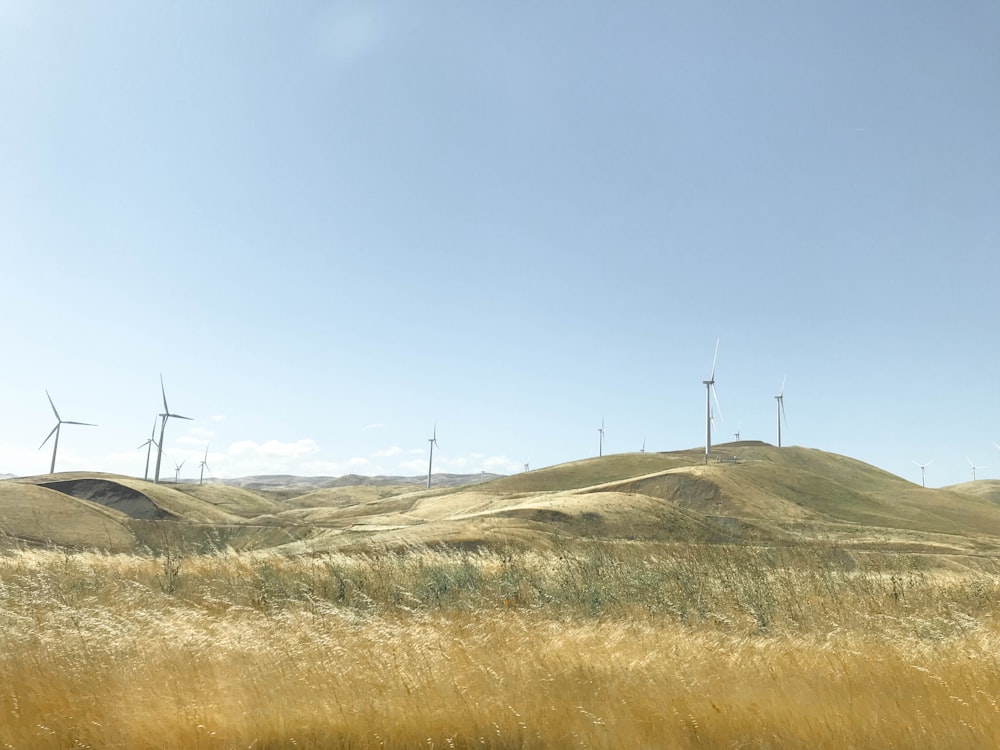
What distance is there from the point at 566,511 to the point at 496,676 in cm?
4985

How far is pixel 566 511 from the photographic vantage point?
54.9 m

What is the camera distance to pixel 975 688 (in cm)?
562

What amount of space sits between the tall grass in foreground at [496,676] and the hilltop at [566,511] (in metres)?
8.34

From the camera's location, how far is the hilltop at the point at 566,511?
132ft

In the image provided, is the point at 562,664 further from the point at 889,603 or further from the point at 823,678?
the point at 889,603

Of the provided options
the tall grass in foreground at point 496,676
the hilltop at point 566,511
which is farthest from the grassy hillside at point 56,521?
the tall grass in foreground at point 496,676

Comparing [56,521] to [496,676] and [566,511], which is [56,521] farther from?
[496,676]

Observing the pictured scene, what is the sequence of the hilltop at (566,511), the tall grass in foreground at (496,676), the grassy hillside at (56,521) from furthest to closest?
the grassy hillside at (56,521)
the hilltop at (566,511)
the tall grass in foreground at (496,676)

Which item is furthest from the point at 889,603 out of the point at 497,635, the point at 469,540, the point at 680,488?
the point at 680,488

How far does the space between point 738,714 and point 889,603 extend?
700 cm

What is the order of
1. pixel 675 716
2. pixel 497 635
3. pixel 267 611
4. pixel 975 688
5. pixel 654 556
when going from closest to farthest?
pixel 675 716 → pixel 975 688 → pixel 497 635 → pixel 267 611 → pixel 654 556

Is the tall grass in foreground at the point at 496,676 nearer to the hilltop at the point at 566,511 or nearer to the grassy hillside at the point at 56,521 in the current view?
the hilltop at the point at 566,511

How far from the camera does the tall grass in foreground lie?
5.13 metres

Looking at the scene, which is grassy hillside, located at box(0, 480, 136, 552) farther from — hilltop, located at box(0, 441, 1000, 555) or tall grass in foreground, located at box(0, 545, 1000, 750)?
tall grass in foreground, located at box(0, 545, 1000, 750)
